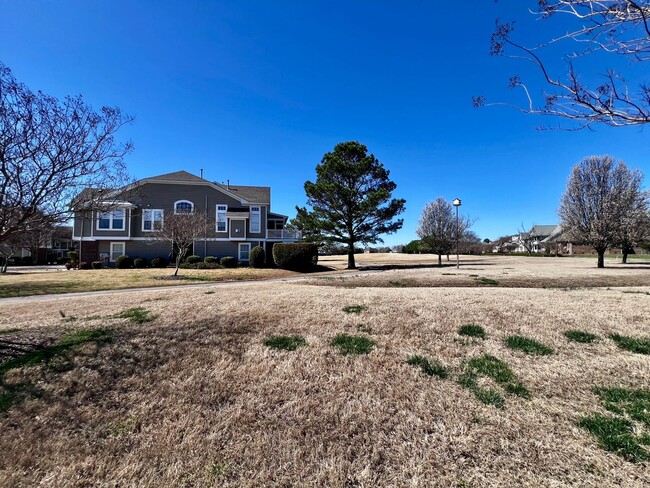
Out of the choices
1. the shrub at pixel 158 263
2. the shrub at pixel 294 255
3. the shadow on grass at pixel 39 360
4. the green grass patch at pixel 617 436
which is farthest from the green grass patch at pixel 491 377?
the shrub at pixel 158 263

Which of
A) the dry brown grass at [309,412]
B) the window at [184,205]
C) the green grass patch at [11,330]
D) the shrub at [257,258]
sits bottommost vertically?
the dry brown grass at [309,412]

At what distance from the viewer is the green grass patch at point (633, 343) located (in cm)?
470

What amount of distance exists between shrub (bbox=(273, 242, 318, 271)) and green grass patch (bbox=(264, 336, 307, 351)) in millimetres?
19968

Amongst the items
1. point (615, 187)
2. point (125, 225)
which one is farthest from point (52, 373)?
point (615, 187)

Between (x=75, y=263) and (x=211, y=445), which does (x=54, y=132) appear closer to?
(x=211, y=445)

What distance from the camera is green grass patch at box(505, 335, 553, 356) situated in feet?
15.0

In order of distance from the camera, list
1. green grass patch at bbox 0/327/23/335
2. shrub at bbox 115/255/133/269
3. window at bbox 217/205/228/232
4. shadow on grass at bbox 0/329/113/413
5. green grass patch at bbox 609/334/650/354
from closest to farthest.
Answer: shadow on grass at bbox 0/329/113/413 → green grass patch at bbox 609/334/650/354 → green grass patch at bbox 0/327/23/335 → shrub at bbox 115/255/133/269 → window at bbox 217/205/228/232

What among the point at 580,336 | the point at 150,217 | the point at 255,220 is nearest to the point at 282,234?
the point at 255,220

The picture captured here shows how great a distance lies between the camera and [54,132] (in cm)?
486

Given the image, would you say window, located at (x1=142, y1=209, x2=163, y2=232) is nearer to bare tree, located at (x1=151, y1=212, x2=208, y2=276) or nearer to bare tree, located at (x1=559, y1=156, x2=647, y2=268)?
bare tree, located at (x1=151, y1=212, x2=208, y2=276)

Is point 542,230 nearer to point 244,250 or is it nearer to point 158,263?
point 244,250

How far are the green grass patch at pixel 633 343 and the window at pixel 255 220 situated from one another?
27816mm

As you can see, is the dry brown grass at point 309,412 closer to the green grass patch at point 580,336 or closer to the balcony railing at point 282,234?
the green grass patch at point 580,336

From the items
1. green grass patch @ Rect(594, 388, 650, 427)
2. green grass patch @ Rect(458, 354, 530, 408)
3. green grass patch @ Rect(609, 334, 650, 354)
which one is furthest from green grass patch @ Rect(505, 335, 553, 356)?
green grass patch @ Rect(609, 334, 650, 354)
